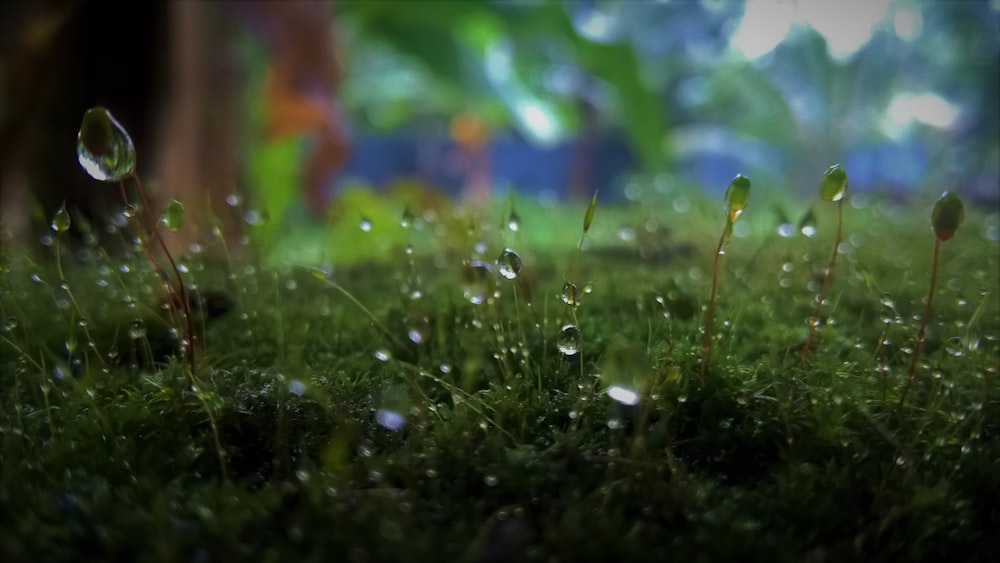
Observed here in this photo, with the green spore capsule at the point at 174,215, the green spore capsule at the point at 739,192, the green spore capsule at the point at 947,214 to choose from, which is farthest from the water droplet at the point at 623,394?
the green spore capsule at the point at 174,215

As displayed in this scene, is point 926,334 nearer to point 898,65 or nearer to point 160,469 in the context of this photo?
point 160,469

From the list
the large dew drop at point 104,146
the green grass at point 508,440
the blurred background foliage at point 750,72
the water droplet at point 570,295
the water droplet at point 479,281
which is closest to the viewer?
the green grass at point 508,440

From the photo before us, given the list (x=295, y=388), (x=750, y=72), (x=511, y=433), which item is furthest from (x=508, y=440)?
(x=750, y=72)

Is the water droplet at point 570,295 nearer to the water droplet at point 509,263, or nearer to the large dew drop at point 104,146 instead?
the water droplet at point 509,263

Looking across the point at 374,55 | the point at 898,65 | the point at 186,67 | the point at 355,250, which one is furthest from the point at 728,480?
the point at 374,55

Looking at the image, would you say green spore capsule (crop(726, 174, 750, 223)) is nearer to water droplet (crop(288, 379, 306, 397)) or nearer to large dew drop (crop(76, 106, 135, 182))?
water droplet (crop(288, 379, 306, 397))
